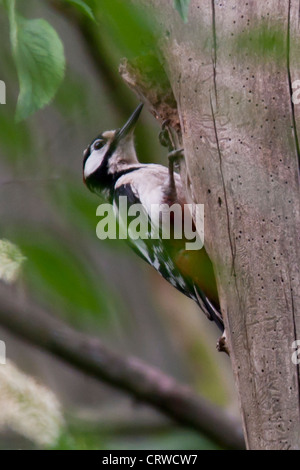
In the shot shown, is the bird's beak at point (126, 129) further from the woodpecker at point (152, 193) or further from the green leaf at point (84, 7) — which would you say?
the green leaf at point (84, 7)

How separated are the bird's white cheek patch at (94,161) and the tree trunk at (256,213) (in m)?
1.32

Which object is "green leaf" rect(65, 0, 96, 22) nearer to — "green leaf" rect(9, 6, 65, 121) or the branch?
"green leaf" rect(9, 6, 65, 121)

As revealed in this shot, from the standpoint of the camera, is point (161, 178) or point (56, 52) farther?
point (161, 178)

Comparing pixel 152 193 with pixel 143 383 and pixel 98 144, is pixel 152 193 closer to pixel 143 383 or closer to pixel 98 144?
pixel 98 144

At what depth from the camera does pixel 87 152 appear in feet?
10.3

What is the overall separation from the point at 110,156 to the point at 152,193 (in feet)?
1.72

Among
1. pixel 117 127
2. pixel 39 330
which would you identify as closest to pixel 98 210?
pixel 39 330

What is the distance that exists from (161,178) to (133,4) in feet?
7.38

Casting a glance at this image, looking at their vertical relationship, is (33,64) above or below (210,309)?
above

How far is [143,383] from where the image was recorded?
9.34 ft

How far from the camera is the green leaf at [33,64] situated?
55cm

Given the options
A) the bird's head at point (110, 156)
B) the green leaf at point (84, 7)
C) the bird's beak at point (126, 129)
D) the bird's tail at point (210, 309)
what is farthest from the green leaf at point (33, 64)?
the bird's head at point (110, 156)

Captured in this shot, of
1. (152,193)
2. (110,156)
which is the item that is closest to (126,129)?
(110,156)
